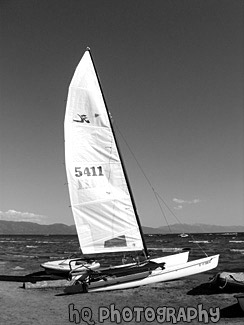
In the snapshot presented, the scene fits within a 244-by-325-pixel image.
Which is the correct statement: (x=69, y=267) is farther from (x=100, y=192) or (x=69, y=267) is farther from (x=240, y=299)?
(x=240, y=299)

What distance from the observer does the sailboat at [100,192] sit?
15.2 meters

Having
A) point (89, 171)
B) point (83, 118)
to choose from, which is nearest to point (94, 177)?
point (89, 171)

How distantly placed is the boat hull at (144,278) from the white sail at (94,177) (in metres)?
1.38

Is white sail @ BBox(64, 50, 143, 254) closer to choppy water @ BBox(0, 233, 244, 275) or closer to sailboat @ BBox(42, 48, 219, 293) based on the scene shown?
sailboat @ BBox(42, 48, 219, 293)

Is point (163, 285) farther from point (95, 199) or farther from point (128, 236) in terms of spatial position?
point (95, 199)

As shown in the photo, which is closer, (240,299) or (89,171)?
(240,299)

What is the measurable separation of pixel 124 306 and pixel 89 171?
6.37 meters

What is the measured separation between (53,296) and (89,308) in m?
2.51

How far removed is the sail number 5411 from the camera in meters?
15.6

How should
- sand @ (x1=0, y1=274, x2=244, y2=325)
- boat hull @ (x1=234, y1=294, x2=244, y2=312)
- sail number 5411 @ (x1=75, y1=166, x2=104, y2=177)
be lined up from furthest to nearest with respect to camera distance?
sail number 5411 @ (x1=75, y1=166, x2=104, y2=177) → sand @ (x1=0, y1=274, x2=244, y2=325) → boat hull @ (x1=234, y1=294, x2=244, y2=312)

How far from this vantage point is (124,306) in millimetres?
11742

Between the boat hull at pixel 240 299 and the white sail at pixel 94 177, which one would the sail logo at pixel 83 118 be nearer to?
the white sail at pixel 94 177

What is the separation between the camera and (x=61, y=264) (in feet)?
61.0

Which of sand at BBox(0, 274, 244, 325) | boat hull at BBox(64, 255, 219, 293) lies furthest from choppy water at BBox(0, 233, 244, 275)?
sand at BBox(0, 274, 244, 325)
